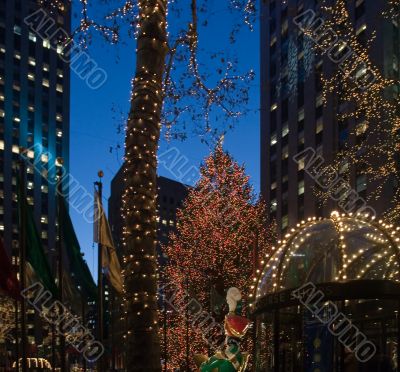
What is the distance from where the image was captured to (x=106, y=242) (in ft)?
65.0

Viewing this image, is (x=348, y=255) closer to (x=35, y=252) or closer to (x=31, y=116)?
(x=35, y=252)

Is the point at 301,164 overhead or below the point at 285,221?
overhead

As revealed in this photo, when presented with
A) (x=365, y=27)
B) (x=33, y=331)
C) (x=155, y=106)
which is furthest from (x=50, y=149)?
(x=155, y=106)

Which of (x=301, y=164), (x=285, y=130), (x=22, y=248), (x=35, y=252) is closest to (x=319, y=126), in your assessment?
(x=301, y=164)

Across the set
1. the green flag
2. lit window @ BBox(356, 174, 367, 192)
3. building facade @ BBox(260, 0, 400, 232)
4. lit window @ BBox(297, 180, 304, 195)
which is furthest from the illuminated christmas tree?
lit window @ BBox(297, 180, 304, 195)

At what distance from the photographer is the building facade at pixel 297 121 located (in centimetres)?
5600

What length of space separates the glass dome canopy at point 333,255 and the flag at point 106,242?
30.6ft

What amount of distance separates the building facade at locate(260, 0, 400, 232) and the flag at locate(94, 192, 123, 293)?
32898 mm

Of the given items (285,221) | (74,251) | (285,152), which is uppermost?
(285,152)

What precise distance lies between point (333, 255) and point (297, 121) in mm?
66262

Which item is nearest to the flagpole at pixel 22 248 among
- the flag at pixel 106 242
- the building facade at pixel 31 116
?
the flag at pixel 106 242

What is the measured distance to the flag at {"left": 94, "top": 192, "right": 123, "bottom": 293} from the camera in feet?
65.1

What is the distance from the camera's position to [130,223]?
922 centimetres

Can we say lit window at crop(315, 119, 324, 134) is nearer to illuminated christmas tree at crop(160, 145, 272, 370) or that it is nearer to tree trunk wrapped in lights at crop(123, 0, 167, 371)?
illuminated christmas tree at crop(160, 145, 272, 370)
